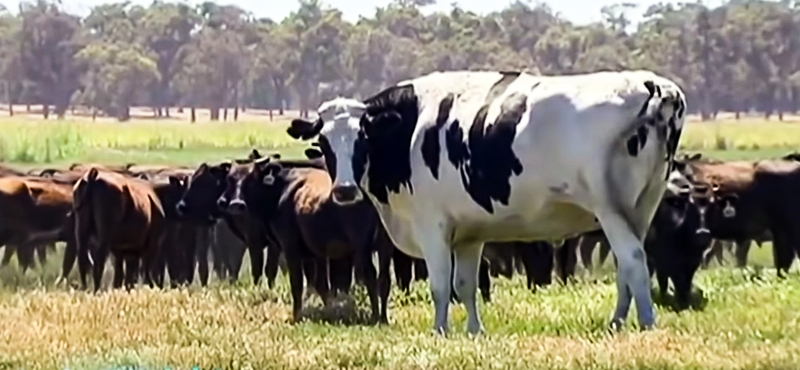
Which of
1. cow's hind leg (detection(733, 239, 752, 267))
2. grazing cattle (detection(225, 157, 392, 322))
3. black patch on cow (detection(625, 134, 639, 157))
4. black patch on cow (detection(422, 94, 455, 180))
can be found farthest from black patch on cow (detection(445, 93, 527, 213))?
cow's hind leg (detection(733, 239, 752, 267))

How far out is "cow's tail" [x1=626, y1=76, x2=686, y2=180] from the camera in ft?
38.2

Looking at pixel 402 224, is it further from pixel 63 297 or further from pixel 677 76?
pixel 677 76

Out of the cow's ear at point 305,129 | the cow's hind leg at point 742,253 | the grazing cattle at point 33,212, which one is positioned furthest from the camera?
the cow's hind leg at point 742,253

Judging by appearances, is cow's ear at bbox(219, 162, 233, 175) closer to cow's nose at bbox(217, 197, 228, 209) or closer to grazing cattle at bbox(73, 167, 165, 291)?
grazing cattle at bbox(73, 167, 165, 291)

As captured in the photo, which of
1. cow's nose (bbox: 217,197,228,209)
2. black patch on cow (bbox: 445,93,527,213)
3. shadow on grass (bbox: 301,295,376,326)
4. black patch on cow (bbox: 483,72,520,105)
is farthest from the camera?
cow's nose (bbox: 217,197,228,209)

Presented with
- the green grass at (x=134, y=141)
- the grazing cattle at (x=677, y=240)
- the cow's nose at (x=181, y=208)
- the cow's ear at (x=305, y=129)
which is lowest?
the green grass at (x=134, y=141)

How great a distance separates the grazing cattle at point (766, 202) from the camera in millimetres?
22594

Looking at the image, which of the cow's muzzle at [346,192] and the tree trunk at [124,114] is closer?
the cow's muzzle at [346,192]

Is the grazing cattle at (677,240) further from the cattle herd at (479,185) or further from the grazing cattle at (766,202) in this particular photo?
the grazing cattle at (766,202)

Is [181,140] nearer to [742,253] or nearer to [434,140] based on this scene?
[742,253]

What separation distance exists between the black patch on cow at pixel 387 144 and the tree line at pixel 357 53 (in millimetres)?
47942

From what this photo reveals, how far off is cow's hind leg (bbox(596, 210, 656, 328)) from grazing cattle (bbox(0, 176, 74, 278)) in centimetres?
1318

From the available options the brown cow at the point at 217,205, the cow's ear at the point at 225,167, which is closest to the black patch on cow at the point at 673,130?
the brown cow at the point at 217,205

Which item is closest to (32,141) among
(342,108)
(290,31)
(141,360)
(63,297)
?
(290,31)
